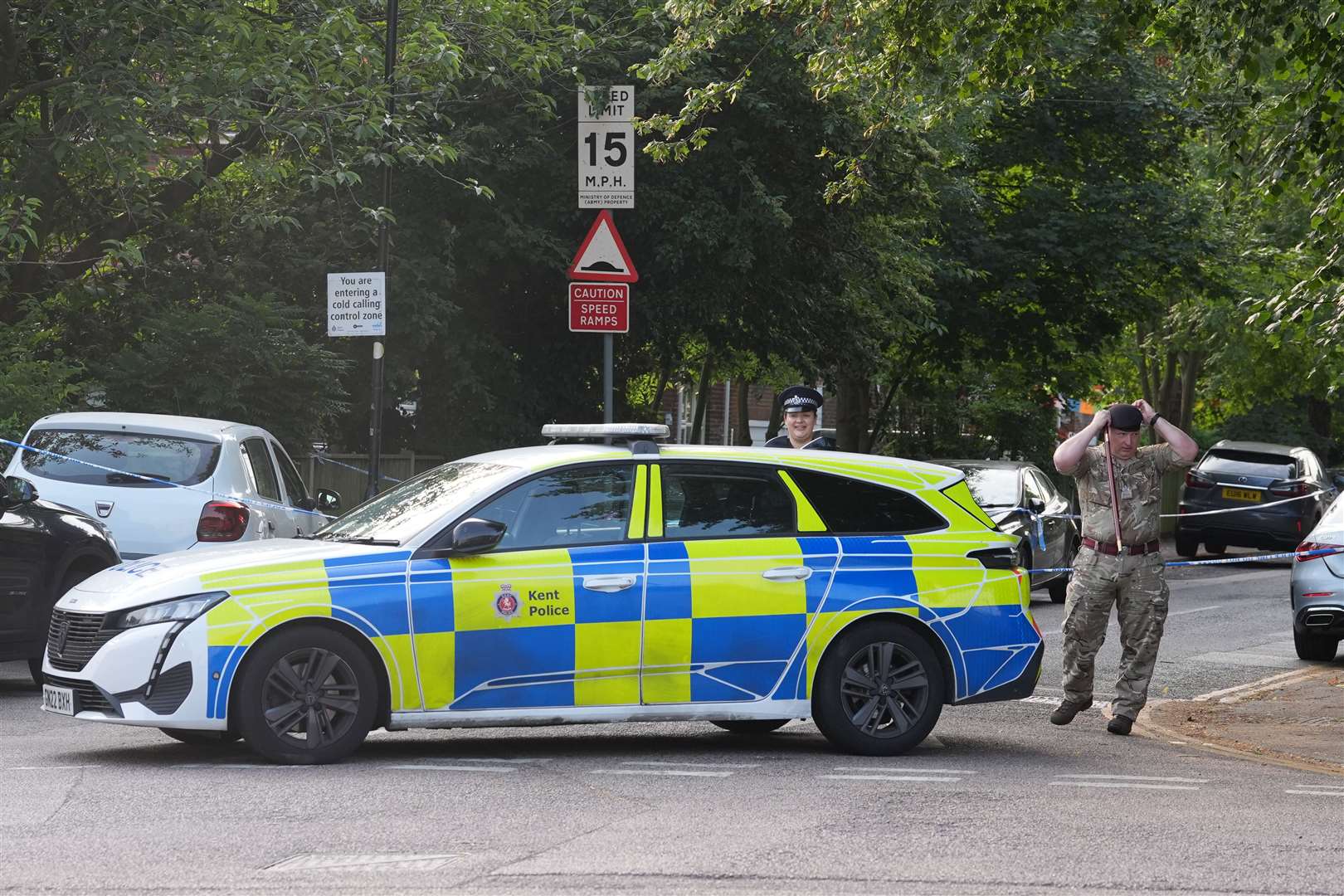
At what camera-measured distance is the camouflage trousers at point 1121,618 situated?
1066 cm

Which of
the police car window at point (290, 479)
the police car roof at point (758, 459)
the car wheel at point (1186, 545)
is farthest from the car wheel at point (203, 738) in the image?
the car wheel at point (1186, 545)

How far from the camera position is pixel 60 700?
28.2 feet

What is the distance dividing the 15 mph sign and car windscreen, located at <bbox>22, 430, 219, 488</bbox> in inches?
130

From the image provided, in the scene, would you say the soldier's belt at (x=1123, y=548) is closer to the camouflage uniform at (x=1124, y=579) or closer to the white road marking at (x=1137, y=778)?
the camouflage uniform at (x=1124, y=579)

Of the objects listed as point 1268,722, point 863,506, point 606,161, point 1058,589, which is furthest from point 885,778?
point 1058,589

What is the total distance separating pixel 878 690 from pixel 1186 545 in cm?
2193

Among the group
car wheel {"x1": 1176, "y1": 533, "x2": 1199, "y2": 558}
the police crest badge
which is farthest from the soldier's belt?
car wheel {"x1": 1176, "y1": 533, "x2": 1199, "y2": 558}

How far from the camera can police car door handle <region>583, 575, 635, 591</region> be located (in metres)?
8.85

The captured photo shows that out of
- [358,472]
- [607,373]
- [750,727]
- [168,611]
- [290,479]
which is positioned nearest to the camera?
[168,611]

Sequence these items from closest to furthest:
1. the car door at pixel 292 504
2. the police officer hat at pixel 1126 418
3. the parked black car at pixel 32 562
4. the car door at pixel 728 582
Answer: the car door at pixel 728 582 → the police officer hat at pixel 1126 418 → the parked black car at pixel 32 562 → the car door at pixel 292 504

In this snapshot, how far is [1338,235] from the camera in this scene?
39.8ft

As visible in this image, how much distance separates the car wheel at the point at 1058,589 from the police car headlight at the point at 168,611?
13.6 m

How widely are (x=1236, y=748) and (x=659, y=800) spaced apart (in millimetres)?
4201

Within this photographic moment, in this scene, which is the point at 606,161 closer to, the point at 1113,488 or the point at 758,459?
the point at 1113,488
